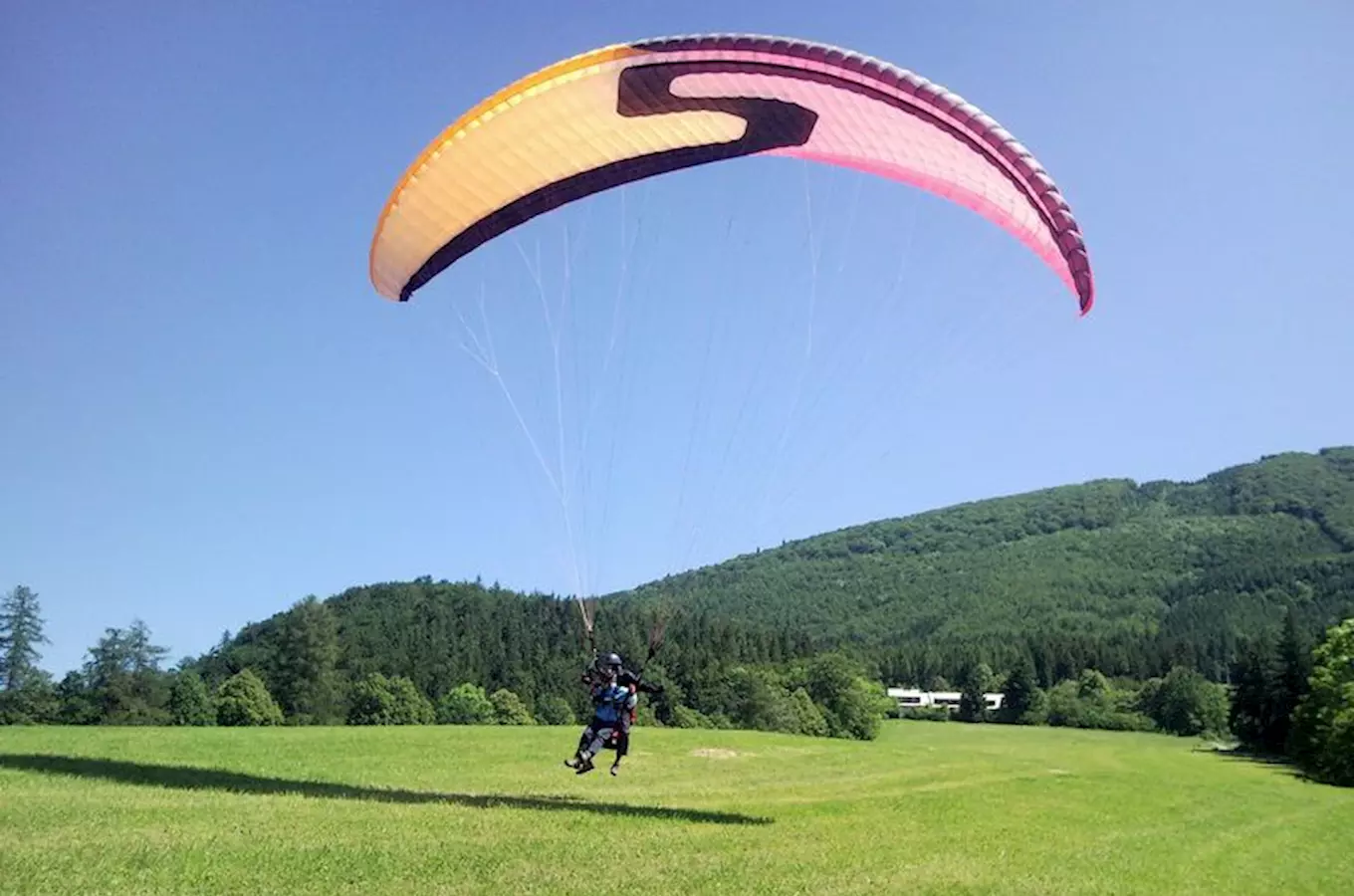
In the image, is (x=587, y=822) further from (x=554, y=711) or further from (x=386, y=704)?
(x=554, y=711)

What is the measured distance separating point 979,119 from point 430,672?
67.7 meters

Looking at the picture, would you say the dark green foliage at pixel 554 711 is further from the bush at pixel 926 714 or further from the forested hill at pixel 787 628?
the bush at pixel 926 714

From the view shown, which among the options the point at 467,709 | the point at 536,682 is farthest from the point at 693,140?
the point at 536,682

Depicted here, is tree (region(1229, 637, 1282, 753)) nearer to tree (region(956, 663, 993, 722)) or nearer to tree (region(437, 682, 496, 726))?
tree (region(956, 663, 993, 722))

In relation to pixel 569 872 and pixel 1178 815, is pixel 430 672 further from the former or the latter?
pixel 569 872

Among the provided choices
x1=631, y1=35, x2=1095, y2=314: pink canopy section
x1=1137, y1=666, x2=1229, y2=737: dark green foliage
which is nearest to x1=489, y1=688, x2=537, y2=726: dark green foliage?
x1=1137, y1=666, x2=1229, y2=737: dark green foliage

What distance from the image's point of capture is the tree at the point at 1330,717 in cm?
3716

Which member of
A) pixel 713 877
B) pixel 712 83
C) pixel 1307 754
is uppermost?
pixel 712 83

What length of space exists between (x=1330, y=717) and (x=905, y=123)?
38.6 meters

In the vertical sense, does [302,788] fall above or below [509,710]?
above

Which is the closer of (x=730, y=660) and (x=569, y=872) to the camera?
(x=569, y=872)

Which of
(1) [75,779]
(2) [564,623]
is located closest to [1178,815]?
(1) [75,779]

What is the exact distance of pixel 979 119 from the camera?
11.5 meters

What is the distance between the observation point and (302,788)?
16078 mm
